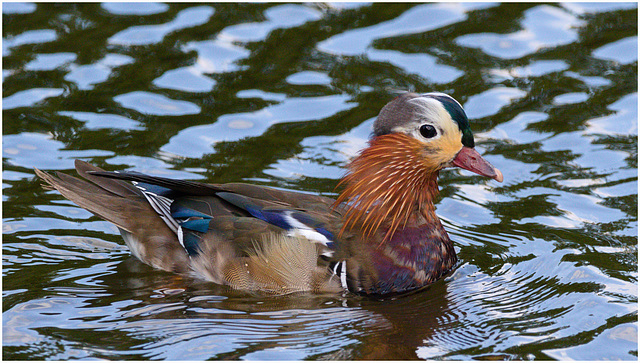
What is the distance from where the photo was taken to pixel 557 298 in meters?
6.99

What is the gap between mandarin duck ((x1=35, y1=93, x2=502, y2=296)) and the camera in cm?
696

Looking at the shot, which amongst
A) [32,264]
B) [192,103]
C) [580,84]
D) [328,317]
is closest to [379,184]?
[328,317]

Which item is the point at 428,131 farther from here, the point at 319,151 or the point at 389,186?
the point at 319,151

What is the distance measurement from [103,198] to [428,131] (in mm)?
2751

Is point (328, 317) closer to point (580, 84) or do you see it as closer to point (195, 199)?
point (195, 199)

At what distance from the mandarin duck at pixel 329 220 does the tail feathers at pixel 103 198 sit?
0.04ft

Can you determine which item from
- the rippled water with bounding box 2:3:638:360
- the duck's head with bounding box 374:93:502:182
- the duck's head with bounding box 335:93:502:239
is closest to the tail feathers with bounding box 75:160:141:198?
the rippled water with bounding box 2:3:638:360

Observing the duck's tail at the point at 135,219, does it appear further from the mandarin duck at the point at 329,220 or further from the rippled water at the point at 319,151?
the rippled water at the point at 319,151

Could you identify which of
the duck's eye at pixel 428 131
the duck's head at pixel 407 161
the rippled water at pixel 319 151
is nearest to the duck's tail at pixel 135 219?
the rippled water at pixel 319 151

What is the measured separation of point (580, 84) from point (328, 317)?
5.66 metres

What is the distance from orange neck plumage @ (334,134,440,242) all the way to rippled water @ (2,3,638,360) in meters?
0.64

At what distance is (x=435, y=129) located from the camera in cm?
699

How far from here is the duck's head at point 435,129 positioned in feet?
22.7

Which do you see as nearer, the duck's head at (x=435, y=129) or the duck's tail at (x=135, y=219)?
the duck's head at (x=435, y=129)
